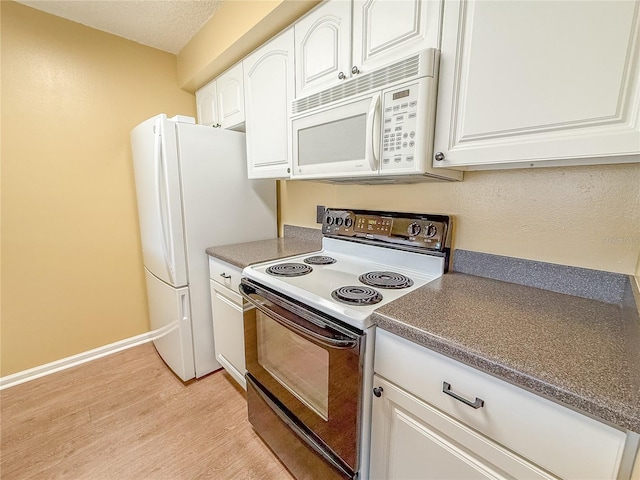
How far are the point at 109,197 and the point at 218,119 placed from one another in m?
1.02

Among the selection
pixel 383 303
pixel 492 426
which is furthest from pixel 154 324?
pixel 492 426

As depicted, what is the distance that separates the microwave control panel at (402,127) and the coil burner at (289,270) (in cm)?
59

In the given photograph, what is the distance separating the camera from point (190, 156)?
171 centimetres

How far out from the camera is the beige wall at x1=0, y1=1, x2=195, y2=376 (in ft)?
5.88

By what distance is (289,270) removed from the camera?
1.36m

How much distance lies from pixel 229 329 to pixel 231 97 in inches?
60.3

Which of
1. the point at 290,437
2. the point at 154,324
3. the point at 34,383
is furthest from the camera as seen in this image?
the point at 154,324

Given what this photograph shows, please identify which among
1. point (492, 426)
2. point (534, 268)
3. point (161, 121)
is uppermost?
point (161, 121)

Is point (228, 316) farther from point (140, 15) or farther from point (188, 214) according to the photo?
point (140, 15)

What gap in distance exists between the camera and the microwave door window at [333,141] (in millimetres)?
1163

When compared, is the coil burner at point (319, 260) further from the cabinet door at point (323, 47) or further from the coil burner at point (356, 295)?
the cabinet door at point (323, 47)

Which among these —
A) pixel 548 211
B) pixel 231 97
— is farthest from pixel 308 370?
pixel 231 97

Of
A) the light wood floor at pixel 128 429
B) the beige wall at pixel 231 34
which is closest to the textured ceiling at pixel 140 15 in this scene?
the beige wall at pixel 231 34

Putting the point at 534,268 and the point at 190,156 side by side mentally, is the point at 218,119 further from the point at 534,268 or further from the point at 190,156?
the point at 534,268
